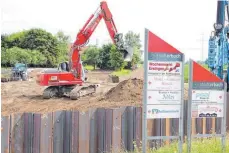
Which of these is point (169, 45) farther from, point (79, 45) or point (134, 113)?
point (79, 45)

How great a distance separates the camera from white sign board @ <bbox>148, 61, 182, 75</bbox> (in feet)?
26.1

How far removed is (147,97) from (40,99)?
61.1 feet

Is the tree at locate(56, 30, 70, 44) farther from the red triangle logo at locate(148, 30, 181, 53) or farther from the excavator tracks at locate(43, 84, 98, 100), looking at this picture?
the red triangle logo at locate(148, 30, 181, 53)

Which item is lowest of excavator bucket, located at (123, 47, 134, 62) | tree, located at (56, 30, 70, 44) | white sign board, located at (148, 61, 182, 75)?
white sign board, located at (148, 61, 182, 75)

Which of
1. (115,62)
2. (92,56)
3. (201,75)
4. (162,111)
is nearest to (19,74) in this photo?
(115,62)

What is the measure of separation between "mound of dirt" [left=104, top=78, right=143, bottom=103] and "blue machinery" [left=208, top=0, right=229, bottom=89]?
4061mm

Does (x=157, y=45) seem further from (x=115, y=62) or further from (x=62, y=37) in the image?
(x=62, y=37)

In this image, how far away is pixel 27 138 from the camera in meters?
9.39

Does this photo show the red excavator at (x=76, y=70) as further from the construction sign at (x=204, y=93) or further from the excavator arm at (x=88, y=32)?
the construction sign at (x=204, y=93)

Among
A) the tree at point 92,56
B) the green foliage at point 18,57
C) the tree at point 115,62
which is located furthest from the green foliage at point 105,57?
the green foliage at point 18,57

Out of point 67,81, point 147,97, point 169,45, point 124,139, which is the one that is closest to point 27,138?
point 124,139

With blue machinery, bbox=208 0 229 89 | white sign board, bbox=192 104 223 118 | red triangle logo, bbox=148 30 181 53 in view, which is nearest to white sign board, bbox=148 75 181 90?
red triangle logo, bbox=148 30 181 53

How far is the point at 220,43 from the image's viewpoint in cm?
2130

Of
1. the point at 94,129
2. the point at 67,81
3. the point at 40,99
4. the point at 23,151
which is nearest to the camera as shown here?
the point at 23,151
